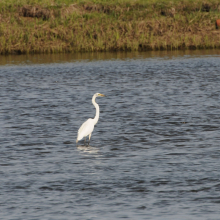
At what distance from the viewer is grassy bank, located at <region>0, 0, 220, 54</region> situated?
3431 centimetres

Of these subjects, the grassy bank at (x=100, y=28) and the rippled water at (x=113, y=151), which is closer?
the rippled water at (x=113, y=151)

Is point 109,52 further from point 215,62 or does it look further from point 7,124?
point 7,124

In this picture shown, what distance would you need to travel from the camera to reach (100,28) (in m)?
35.5

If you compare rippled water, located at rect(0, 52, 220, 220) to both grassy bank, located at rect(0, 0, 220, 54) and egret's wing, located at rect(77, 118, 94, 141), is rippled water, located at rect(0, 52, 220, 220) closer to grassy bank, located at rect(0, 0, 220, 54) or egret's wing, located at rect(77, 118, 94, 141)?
egret's wing, located at rect(77, 118, 94, 141)

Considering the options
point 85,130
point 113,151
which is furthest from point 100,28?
point 113,151

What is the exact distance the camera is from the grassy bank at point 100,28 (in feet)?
113

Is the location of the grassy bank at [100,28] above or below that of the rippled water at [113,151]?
above

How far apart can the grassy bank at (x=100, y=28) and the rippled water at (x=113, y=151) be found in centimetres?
980

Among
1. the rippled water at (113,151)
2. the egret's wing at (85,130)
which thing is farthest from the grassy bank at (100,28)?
the egret's wing at (85,130)

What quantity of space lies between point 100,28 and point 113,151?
2481 cm

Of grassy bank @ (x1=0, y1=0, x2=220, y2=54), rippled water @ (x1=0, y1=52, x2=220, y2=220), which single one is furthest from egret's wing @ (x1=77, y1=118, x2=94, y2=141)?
grassy bank @ (x1=0, y1=0, x2=220, y2=54)

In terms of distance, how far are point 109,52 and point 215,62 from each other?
820 cm

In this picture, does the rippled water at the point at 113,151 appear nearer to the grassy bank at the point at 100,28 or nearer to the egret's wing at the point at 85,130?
the egret's wing at the point at 85,130

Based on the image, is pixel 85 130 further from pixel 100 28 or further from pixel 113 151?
pixel 100 28
